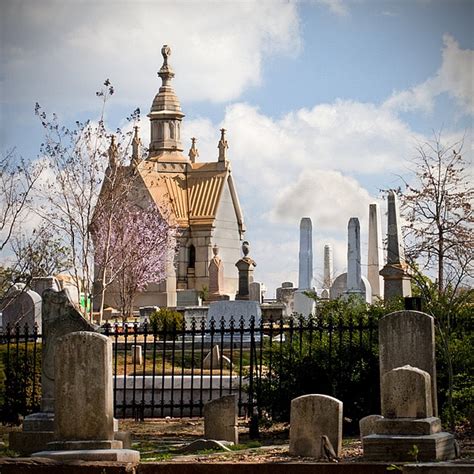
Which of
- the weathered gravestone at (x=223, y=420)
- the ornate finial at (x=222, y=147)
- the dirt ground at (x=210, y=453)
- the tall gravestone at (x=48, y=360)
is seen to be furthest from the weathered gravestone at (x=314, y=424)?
the ornate finial at (x=222, y=147)

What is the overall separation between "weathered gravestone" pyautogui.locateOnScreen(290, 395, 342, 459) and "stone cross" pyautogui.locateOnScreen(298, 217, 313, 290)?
92.6ft

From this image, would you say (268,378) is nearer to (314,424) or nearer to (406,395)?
(314,424)

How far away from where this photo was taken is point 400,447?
12617mm

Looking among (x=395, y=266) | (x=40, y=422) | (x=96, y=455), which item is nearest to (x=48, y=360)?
(x=40, y=422)

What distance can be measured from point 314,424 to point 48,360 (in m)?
3.59

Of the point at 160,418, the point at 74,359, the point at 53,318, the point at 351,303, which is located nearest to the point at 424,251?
the point at 351,303

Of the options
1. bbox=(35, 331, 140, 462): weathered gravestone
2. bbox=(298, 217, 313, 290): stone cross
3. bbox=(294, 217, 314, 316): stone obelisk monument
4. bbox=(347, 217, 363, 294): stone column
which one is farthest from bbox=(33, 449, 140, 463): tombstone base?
bbox=(298, 217, 313, 290): stone cross

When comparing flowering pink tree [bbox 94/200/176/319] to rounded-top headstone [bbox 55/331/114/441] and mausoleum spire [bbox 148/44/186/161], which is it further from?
rounded-top headstone [bbox 55/331/114/441]

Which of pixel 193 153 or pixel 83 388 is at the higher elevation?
pixel 193 153

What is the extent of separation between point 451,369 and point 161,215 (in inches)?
1877

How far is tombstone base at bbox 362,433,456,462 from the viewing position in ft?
41.2

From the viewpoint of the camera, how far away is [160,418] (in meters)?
20.2

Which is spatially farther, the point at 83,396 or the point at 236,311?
the point at 236,311

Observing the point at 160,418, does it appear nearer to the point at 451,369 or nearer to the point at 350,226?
the point at 451,369
